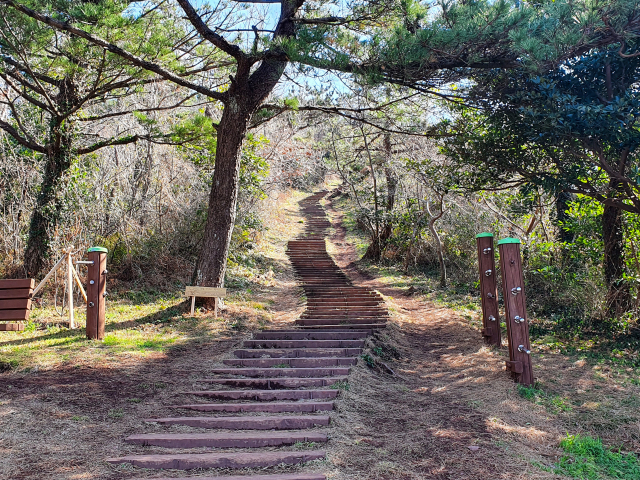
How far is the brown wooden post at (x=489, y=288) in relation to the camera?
7.23 metres

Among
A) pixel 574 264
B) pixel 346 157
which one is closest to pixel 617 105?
pixel 574 264

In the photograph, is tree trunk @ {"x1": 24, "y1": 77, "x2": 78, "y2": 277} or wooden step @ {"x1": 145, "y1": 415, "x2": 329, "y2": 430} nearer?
wooden step @ {"x1": 145, "y1": 415, "x2": 329, "y2": 430}

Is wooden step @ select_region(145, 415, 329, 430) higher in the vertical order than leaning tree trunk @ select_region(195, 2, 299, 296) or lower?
lower

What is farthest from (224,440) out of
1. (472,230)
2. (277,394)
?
(472,230)

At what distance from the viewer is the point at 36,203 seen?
9.05 metres

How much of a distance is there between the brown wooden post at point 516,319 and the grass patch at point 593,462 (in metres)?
1.33

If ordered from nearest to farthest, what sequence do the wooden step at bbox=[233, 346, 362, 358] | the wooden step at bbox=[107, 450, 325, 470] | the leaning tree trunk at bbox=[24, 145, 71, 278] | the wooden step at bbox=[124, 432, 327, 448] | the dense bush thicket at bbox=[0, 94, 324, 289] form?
the wooden step at bbox=[107, 450, 325, 470] < the wooden step at bbox=[124, 432, 327, 448] < the wooden step at bbox=[233, 346, 362, 358] < the leaning tree trunk at bbox=[24, 145, 71, 278] < the dense bush thicket at bbox=[0, 94, 324, 289]

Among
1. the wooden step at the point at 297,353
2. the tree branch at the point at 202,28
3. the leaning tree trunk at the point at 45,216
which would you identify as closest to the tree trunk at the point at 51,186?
the leaning tree trunk at the point at 45,216

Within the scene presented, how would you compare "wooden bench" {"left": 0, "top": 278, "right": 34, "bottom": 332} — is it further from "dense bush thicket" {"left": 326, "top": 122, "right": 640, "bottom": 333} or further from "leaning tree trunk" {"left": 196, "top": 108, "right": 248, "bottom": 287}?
"dense bush thicket" {"left": 326, "top": 122, "right": 640, "bottom": 333}

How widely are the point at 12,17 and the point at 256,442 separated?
286 inches

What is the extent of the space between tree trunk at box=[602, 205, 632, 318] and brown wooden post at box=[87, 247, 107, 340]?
7.46 meters

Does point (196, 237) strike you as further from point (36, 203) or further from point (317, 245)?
point (317, 245)

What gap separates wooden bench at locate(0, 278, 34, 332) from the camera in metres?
6.61

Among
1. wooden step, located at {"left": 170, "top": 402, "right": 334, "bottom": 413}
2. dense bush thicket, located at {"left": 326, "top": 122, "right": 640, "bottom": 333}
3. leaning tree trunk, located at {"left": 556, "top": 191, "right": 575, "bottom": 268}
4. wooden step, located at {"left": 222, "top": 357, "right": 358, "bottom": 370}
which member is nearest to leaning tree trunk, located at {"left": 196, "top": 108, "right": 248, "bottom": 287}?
wooden step, located at {"left": 222, "top": 357, "right": 358, "bottom": 370}
